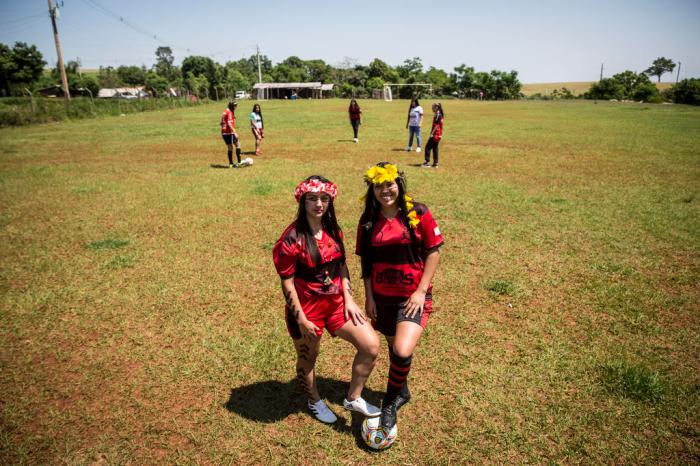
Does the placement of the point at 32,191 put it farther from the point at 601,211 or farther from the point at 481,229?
the point at 601,211

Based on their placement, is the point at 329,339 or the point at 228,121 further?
the point at 228,121

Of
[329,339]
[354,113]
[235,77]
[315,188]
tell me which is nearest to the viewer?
[315,188]

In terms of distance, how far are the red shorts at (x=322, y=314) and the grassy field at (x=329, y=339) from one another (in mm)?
1058

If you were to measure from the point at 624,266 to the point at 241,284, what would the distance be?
6.25m

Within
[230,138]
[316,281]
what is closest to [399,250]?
[316,281]

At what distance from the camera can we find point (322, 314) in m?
3.23

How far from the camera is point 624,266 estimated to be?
6414mm

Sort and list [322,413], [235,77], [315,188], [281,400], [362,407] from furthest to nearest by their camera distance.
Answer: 1. [235,77]
2. [281,400]
3. [322,413]
4. [362,407]
5. [315,188]

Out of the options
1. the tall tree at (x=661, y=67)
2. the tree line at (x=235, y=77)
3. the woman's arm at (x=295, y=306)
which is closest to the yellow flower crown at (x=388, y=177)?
the woman's arm at (x=295, y=306)

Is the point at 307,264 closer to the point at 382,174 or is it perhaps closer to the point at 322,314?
the point at 322,314

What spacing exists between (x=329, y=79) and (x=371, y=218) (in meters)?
133

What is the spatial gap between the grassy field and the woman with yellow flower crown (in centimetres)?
95

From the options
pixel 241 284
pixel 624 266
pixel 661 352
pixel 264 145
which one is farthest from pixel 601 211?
pixel 264 145

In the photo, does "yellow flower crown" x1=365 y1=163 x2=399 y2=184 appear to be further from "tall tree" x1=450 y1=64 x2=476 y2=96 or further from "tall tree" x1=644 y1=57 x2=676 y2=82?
"tall tree" x1=644 y1=57 x2=676 y2=82
